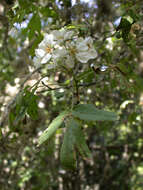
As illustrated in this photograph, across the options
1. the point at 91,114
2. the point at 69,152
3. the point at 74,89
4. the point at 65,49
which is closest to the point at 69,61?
the point at 65,49

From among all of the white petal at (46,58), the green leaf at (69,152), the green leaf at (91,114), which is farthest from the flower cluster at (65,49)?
the green leaf at (69,152)

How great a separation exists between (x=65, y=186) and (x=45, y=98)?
4.75 feet

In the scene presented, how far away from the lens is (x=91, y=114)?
0.79 meters

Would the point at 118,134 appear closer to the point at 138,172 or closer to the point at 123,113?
the point at 138,172

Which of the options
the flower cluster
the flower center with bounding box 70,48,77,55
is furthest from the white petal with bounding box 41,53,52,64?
the flower center with bounding box 70,48,77,55

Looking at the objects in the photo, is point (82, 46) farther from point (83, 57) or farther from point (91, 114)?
point (91, 114)

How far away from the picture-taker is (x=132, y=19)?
1020 millimetres

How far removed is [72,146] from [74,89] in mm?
604

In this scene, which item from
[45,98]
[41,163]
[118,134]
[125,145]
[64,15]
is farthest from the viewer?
[118,134]

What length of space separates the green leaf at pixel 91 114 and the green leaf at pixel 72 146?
4cm

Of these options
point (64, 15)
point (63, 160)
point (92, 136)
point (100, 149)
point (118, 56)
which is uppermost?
point (64, 15)

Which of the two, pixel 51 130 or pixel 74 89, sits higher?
pixel 74 89

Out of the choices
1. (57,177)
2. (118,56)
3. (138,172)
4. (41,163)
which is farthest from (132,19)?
(138,172)

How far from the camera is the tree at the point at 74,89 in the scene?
0.95 meters
